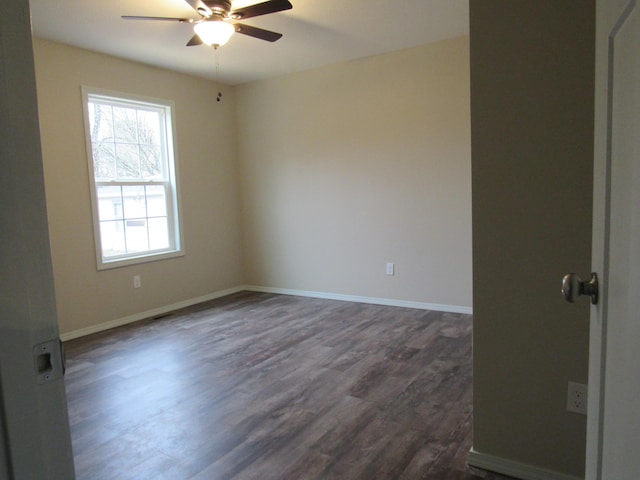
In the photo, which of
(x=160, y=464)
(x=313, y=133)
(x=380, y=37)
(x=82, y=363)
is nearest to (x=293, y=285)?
(x=313, y=133)

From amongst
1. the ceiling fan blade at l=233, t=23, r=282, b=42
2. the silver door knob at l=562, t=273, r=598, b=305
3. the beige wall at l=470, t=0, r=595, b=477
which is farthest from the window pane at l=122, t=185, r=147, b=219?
the silver door knob at l=562, t=273, r=598, b=305

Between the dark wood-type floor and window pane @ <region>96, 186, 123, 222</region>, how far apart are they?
114cm

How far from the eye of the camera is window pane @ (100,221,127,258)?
4.31m

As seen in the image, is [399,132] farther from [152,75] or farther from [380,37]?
[152,75]

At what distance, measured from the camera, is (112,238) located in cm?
440

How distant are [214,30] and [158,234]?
2.56m

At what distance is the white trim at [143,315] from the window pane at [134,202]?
1.04 metres

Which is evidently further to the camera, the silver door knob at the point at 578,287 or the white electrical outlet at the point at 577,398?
the white electrical outlet at the point at 577,398

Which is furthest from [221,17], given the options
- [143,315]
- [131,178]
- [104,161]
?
[143,315]

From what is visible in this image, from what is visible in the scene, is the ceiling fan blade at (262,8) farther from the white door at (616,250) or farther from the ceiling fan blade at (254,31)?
the white door at (616,250)

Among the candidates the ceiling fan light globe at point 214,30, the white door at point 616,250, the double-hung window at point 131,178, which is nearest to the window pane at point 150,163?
the double-hung window at point 131,178

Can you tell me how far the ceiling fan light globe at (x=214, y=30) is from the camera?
2.97 m

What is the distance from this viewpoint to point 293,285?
5445 millimetres

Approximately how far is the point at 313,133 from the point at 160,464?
3864mm
